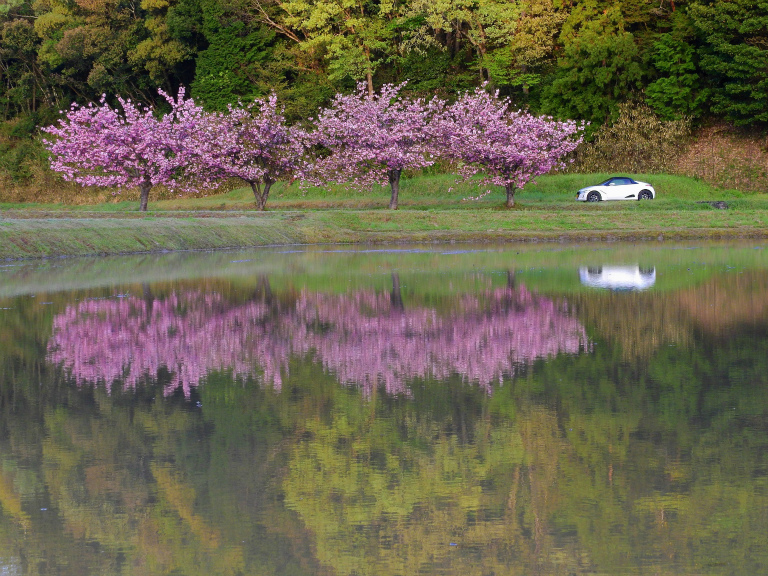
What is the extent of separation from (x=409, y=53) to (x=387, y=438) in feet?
214

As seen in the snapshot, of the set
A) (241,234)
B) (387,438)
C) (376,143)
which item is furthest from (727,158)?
A: (387,438)

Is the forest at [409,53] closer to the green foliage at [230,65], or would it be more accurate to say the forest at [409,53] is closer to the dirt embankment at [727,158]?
the green foliage at [230,65]

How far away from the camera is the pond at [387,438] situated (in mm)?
5523

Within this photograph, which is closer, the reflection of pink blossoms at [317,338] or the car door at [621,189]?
the reflection of pink blossoms at [317,338]

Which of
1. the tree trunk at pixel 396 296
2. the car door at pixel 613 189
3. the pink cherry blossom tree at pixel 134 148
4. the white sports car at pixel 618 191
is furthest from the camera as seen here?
the white sports car at pixel 618 191

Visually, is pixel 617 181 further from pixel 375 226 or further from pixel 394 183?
pixel 375 226

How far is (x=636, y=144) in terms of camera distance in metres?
62.1

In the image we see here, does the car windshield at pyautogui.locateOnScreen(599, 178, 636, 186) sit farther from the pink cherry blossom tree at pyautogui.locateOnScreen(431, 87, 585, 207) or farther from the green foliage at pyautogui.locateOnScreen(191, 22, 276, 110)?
the green foliage at pyautogui.locateOnScreen(191, 22, 276, 110)

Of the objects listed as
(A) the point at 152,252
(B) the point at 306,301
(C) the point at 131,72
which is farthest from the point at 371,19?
(B) the point at 306,301

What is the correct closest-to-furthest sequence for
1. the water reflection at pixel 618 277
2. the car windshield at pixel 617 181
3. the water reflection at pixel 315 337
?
the water reflection at pixel 315 337 → the water reflection at pixel 618 277 → the car windshield at pixel 617 181

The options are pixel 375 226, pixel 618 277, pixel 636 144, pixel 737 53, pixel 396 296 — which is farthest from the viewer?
pixel 636 144

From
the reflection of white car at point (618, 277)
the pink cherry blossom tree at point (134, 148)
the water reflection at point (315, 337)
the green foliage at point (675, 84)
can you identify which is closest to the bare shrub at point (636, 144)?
the green foliage at point (675, 84)

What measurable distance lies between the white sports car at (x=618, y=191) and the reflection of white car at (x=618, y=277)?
97.2 feet

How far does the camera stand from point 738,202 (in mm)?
49656
